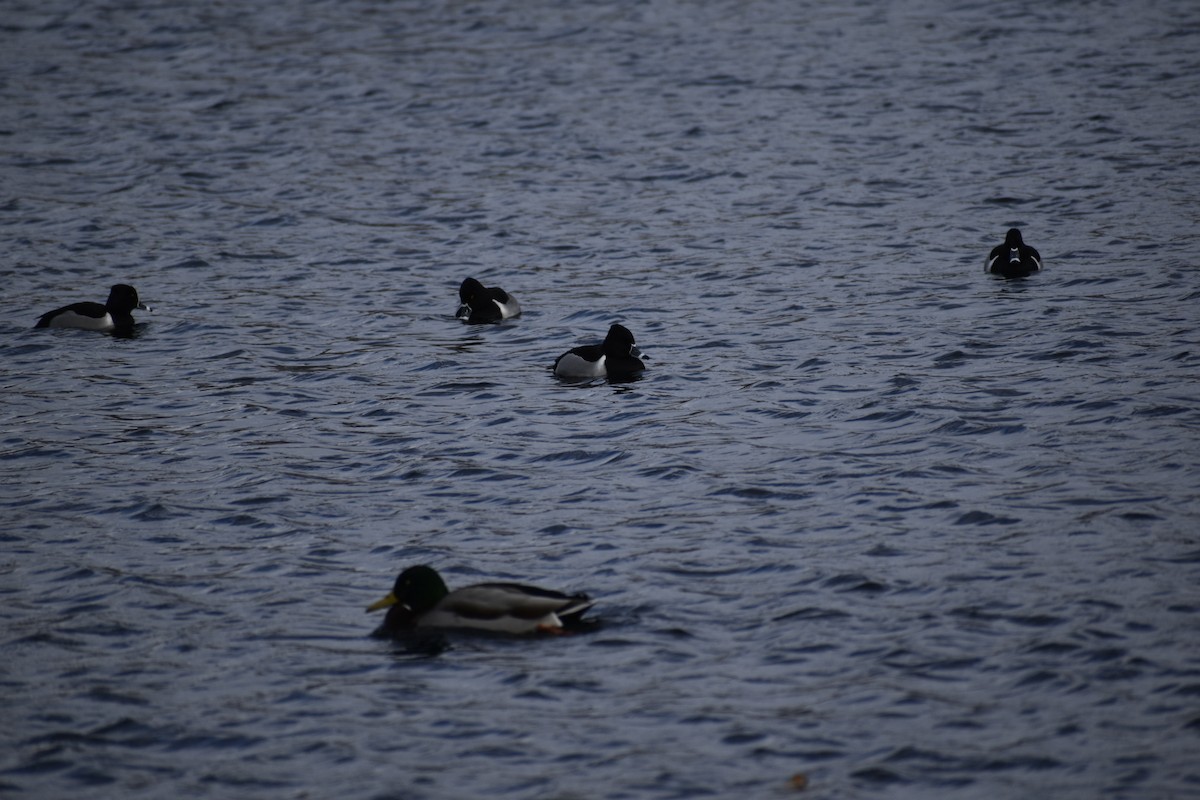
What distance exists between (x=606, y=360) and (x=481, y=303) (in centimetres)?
278

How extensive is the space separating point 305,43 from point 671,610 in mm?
24664

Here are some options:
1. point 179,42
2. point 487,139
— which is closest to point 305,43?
point 179,42

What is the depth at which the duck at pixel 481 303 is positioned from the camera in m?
17.9

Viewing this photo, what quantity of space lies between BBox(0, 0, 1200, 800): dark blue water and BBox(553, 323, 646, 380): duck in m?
0.25

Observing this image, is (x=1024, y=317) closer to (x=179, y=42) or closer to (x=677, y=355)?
(x=677, y=355)

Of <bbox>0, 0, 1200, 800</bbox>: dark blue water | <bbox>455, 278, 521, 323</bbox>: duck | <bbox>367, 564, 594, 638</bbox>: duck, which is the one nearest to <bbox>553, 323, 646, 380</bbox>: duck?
<bbox>0, 0, 1200, 800</bbox>: dark blue water

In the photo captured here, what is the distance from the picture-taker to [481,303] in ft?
58.8

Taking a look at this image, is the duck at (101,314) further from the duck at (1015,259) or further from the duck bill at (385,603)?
the duck at (1015,259)

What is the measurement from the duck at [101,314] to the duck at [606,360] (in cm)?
561

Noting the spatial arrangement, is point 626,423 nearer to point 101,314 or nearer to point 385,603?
point 385,603

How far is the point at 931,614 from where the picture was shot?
994cm

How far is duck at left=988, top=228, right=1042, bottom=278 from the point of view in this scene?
17688mm

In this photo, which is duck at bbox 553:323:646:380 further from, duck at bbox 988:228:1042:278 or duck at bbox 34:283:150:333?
duck at bbox 34:283:150:333

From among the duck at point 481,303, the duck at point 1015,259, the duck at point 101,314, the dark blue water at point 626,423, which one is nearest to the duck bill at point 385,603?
the dark blue water at point 626,423
